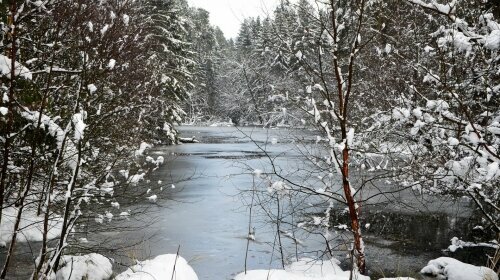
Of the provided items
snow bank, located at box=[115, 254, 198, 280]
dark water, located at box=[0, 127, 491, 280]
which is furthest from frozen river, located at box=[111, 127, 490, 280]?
snow bank, located at box=[115, 254, 198, 280]

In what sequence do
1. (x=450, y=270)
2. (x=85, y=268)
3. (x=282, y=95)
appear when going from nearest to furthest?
(x=282, y=95), (x=85, y=268), (x=450, y=270)

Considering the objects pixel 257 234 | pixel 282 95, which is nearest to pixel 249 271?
pixel 282 95

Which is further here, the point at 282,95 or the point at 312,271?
the point at 312,271

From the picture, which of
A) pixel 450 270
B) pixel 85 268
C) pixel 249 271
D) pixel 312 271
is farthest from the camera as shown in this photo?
pixel 312 271

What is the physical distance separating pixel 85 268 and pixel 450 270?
6.53 m

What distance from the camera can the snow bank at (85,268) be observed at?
749cm

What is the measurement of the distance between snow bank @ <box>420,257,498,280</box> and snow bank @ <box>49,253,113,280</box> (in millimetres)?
5873

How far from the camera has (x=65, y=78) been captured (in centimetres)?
761

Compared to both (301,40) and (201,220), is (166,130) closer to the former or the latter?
(201,220)

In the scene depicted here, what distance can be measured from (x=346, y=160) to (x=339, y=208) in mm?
7241

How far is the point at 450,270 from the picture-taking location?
7906 millimetres

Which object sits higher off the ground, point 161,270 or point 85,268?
point 161,270

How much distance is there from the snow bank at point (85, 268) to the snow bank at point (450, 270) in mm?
5873

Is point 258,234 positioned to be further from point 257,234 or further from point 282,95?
point 282,95
